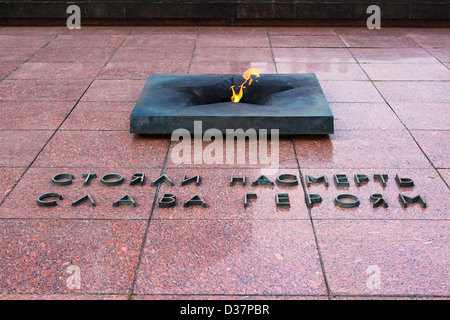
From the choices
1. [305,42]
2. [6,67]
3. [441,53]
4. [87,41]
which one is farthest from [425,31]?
[6,67]

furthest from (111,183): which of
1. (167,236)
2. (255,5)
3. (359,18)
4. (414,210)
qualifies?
(359,18)

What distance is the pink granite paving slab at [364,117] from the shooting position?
653 centimetres

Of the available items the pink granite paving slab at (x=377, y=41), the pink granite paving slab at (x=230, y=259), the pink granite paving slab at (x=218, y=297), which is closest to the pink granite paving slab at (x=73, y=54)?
the pink granite paving slab at (x=377, y=41)

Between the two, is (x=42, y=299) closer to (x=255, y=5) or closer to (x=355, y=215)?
(x=355, y=215)

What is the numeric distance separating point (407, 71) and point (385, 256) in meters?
5.23

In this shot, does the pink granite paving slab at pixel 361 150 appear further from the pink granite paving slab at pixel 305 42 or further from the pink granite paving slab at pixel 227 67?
the pink granite paving slab at pixel 305 42

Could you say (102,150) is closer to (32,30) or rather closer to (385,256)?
(385,256)

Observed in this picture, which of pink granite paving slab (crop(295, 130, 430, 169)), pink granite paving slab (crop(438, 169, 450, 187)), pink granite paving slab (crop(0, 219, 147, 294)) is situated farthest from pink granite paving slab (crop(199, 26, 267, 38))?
pink granite paving slab (crop(0, 219, 147, 294))

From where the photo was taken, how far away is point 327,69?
8.82 m

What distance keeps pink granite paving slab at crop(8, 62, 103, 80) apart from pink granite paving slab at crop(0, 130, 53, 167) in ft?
7.21

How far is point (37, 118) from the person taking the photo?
268 inches

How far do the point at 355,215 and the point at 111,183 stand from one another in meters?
2.19

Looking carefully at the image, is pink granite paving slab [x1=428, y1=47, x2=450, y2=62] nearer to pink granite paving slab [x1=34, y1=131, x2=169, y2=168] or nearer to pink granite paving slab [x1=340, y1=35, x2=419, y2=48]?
pink granite paving slab [x1=340, y1=35, x2=419, y2=48]

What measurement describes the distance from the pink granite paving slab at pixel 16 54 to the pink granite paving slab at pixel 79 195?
4601 mm
